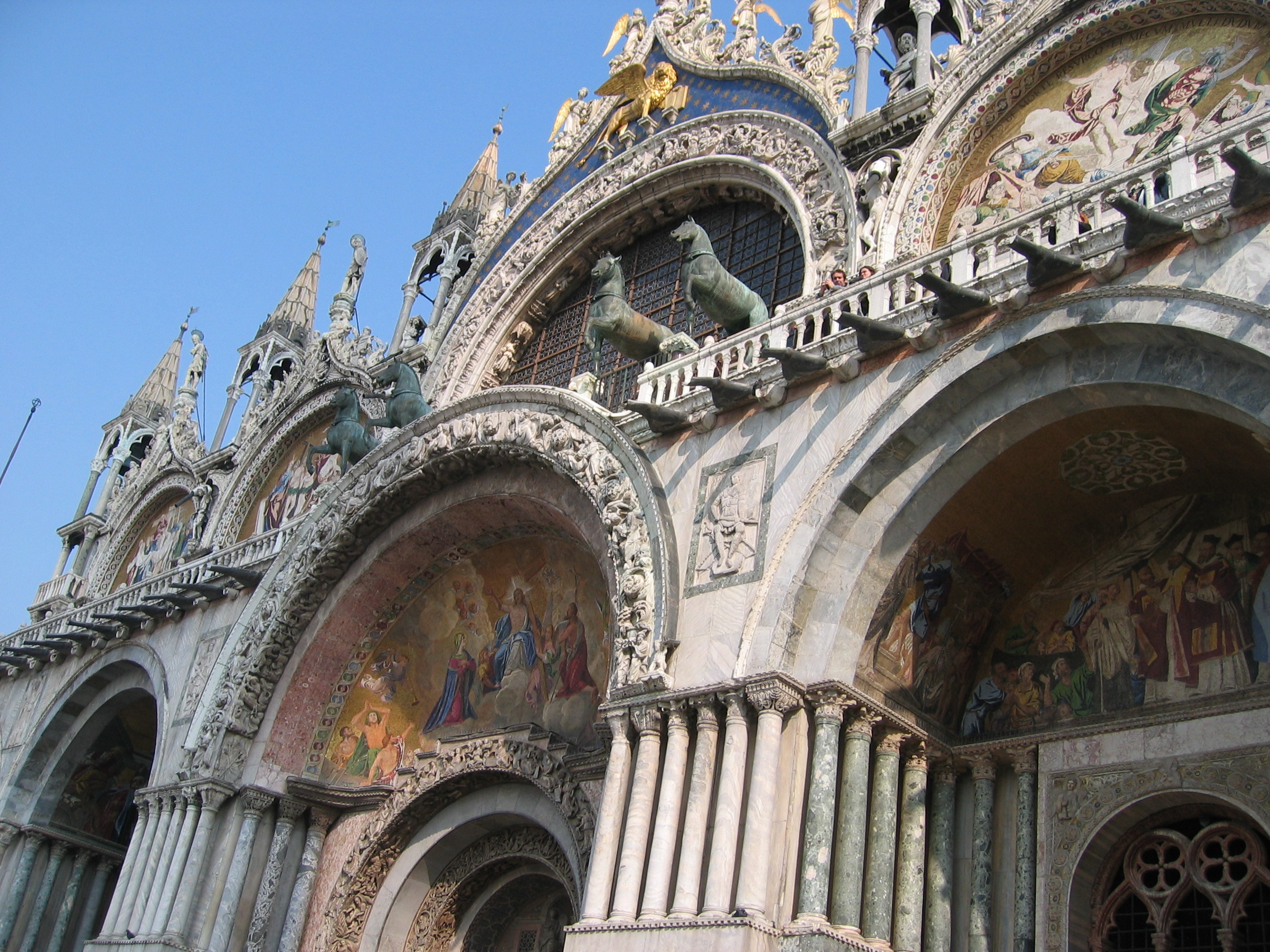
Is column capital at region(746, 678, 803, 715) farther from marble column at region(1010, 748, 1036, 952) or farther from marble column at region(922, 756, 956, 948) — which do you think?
marble column at region(1010, 748, 1036, 952)

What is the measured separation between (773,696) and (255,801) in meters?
8.12

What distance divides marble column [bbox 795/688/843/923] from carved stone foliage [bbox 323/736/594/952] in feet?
14.9

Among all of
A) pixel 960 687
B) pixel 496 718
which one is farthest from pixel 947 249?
pixel 496 718

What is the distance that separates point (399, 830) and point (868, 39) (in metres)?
11.2

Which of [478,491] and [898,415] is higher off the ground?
[478,491]

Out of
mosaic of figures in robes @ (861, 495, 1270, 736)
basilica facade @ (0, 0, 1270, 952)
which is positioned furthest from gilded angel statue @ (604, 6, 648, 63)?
mosaic of figures in robes @ (861, 495, 1270, 736)

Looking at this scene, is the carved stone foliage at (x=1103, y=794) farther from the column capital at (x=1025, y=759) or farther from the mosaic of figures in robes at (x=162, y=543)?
the mosaic of figures in robes at (x=162, y=543)

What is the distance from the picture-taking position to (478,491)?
→ 14336 millimetres

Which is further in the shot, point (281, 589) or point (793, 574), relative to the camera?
point (281, 589)

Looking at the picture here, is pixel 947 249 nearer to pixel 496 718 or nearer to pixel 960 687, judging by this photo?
pixel 960 687

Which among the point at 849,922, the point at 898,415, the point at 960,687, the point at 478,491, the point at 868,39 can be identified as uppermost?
the point at 868,39

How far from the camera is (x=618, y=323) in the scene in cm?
1376

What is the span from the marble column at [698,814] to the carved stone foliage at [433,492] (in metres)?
0.59

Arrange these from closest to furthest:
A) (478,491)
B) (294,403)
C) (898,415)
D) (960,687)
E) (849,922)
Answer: (849,922)
(898,415)
(960,687)
(478,491)
(294,403)
